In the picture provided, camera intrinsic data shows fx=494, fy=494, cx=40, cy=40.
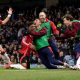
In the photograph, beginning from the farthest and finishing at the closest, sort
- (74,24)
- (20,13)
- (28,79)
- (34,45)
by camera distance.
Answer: (20,13)
(34,45)
(74,24)
(28,79)

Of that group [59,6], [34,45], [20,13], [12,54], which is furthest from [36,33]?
[20,13]

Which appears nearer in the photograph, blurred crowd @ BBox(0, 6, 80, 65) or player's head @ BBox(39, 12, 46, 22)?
player's head @ BBox(39, 12, 46, 22)

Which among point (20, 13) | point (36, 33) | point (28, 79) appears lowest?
point (28, 79)

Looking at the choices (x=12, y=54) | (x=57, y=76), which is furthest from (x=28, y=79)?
(x=12, y=54)

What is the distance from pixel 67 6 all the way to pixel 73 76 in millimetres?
16516

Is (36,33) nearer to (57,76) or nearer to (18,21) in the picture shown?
(57,76)

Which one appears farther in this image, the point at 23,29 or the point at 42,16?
the point at 23,29

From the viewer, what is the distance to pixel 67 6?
2625cm

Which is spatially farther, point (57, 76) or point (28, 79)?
point (57, 76)

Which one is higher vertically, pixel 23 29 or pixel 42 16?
pixel 23 29

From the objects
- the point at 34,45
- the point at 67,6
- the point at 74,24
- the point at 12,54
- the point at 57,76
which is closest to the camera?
the point at 57,76

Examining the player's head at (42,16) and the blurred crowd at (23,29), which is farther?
the blurred crowd at (23,29)

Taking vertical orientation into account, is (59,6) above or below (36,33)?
above

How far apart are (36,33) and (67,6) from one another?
13.1 m
